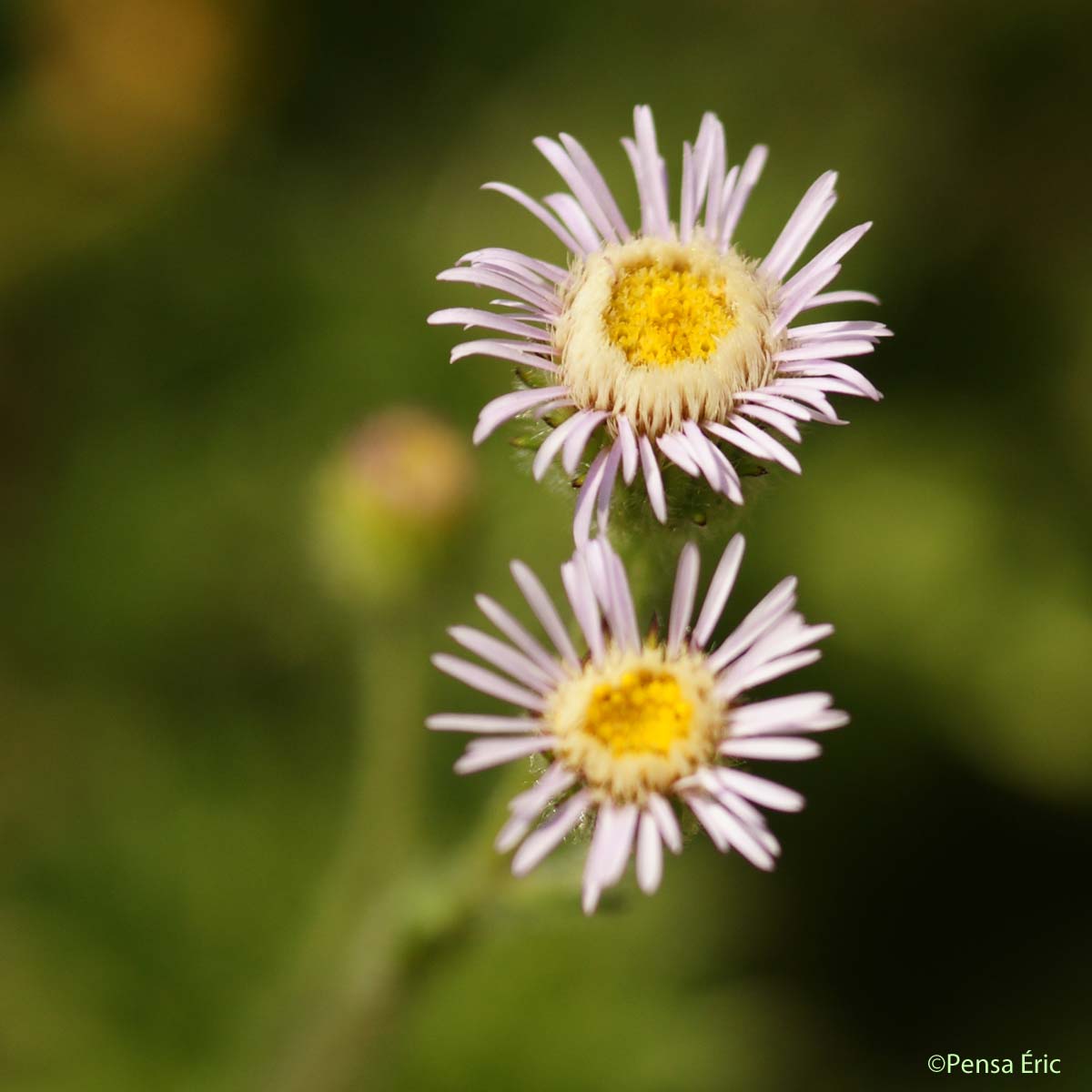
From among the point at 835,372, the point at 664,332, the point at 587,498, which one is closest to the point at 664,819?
the point at 587,498

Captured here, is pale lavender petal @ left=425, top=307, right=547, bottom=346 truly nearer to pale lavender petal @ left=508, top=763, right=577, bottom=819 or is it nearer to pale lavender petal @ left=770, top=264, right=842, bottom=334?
pale lavender petal @ left=770, top=264, right=842, bottom=334

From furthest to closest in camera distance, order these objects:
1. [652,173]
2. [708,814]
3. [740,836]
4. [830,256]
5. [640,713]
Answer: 1. [652,173]
2. [830,256]
3. [640,713]
4. [708,814]
5. [740,836]

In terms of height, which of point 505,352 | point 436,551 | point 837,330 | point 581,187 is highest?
point 436,551

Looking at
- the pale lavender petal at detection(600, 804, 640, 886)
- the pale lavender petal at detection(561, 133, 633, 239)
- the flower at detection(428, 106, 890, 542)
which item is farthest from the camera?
the pale lavender petal at detection(561, 133, 633, 239)

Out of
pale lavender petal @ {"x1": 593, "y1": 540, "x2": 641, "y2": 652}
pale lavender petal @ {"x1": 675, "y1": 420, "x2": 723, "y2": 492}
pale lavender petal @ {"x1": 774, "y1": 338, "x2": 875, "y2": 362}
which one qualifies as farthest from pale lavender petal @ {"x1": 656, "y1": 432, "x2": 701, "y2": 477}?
pale lavender petal @ {"x1": 774, "y1": 338, "x2": 875, "y2": 362}

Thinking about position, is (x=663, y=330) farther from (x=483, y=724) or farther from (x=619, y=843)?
(x=619, y=843)

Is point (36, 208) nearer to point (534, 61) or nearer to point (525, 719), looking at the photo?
point (534, 61)
